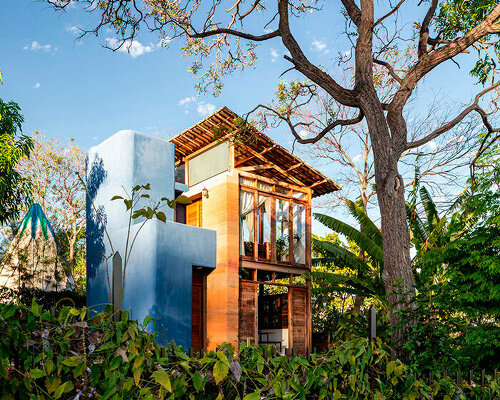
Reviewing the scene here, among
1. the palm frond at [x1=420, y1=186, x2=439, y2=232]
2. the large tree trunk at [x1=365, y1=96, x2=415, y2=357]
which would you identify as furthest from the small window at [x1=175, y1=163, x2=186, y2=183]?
the large tree trunk at [x1=365, y1=96, x2=415, y2=357]

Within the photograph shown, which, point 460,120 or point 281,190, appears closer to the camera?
point 460,120

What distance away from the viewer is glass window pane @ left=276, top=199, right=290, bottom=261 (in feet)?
45.9

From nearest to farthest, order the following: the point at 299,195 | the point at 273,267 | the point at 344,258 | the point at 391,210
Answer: the point at 391,210 < the point at 273,267 < the point at 344,258 < the point at 299,195

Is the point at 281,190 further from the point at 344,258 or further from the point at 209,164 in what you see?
the point at 344,258

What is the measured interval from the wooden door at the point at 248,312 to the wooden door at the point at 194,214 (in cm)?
232

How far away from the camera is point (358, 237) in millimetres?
13062

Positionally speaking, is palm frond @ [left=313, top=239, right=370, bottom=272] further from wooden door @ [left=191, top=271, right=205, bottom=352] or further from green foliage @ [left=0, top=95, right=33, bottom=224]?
green foliage @ [left=0, top=95, right=33, bottom=224]

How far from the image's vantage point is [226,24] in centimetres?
1045

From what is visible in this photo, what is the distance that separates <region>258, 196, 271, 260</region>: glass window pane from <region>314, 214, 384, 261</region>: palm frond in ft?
5.33

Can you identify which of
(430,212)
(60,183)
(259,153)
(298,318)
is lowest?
(298,318)

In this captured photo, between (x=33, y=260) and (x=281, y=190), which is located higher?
(x=281, y=190)

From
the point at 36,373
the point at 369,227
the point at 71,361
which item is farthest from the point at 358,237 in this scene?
the point at 36,373

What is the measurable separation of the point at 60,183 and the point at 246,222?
39.3 ft

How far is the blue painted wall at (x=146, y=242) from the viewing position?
10.8m
